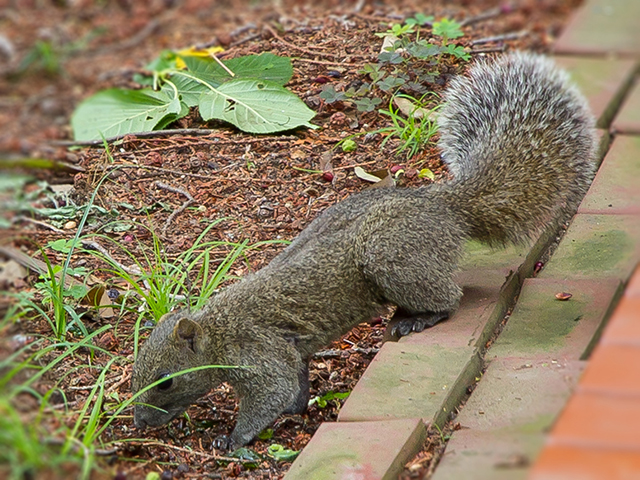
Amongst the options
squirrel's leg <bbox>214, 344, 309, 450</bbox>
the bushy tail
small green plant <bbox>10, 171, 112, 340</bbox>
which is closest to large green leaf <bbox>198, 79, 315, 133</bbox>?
small green plant <bbox>10, 171, 112, 340</bbox>

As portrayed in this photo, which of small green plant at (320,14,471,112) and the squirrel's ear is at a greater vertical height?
small green plant at (320,14,471,112)

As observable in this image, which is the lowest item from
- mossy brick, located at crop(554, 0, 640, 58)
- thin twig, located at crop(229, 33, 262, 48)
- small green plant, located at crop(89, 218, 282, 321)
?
small green plant, located at crop(89, 218, 282, 321)

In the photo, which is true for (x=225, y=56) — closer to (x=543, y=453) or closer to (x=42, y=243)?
(x=42, y=243)

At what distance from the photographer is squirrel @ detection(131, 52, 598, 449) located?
3887 millimetres

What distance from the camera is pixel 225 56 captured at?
17.4 ft

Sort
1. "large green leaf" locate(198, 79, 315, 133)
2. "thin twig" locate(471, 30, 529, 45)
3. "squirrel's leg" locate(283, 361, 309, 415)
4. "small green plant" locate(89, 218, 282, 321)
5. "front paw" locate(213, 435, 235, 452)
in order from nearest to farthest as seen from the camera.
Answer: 1. "front paw" locate(213, 435, 235, 452)
2. "squirrel's leg" locate(283, 361, 309, 415)
3. "small green plant" locate(89, 218, 282, 321)
4. "large green leaf" locate(198, 79, 315, 133)
5. "thin twig" locate(471, 30, 529, 45)

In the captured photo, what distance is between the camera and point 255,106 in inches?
197

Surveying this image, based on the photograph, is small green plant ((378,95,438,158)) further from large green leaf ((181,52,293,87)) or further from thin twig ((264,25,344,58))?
large green leaf ((181,52,293,87))

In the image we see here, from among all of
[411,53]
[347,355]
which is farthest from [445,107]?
[347,355]

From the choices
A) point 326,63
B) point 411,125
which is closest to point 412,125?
point 411,125

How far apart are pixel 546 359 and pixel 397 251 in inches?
36.9

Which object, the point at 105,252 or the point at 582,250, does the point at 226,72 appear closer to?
the point at 105,252

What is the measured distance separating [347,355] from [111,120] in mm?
1927

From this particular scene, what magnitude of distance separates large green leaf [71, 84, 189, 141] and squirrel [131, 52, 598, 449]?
1.38m
